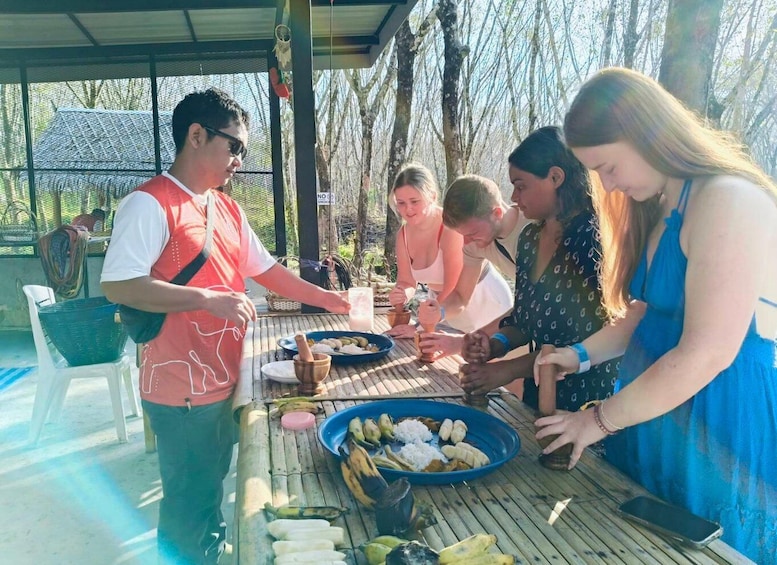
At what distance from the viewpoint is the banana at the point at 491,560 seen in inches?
34.6

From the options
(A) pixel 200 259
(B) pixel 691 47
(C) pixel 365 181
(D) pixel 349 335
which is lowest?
(D) pixel 349 335

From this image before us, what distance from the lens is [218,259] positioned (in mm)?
1931

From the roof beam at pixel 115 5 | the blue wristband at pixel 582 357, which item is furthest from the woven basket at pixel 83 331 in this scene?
the blue wristband at pixel 582 357

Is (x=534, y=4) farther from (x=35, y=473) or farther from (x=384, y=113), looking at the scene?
(x=35, y=473)

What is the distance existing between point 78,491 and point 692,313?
2.96 meters

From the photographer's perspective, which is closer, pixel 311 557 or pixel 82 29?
pixel 311 557

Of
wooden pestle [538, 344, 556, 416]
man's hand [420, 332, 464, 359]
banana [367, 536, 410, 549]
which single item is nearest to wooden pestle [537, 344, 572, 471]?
wooden pestle [538, 344, 556, 416]

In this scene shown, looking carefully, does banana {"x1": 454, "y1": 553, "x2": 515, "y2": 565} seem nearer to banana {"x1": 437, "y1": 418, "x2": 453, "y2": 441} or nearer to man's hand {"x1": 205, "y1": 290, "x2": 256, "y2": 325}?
banana {"x1": 437, "y1": 418, "x2": 453, "y2": 441}

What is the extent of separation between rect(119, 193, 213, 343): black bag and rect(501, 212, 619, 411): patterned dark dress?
3.54 feet

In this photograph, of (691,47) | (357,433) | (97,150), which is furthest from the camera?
(97,150)

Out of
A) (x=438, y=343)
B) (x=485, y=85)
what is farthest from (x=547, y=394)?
(x=485, y=85)

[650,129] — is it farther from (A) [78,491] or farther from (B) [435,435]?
(A) [78,491]

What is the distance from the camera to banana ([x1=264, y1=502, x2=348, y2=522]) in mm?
1022

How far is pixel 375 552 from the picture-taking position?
896 mm
